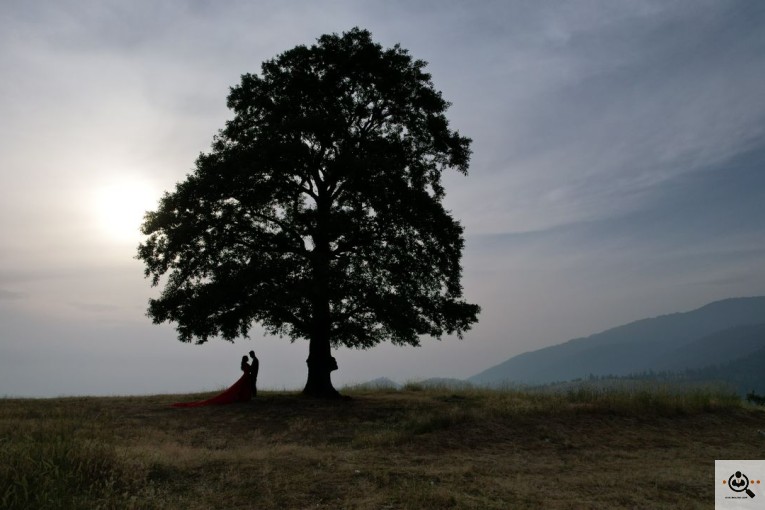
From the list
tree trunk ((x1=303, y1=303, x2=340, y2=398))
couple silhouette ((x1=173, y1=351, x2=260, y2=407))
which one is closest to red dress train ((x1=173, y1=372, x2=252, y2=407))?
couple silhouette ((x1=173, y1=351, x2=260, y2=407))

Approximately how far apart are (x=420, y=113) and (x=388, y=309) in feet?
33.3

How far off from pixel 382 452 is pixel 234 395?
11.9m

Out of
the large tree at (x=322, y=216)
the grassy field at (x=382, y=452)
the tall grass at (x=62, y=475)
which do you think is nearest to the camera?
the tall grass at (x=62, y=475)

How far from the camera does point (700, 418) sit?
58.3 ft

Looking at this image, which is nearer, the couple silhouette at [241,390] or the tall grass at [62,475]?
the tall grass at [62,475]

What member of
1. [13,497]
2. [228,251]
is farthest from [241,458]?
[228,251]

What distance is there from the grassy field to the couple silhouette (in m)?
1.24

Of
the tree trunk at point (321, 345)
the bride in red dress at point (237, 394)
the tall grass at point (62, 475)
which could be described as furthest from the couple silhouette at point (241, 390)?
the tall grass at point (62, 475)

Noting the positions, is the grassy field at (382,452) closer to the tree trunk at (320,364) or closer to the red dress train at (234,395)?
the red dress train at (234,395)

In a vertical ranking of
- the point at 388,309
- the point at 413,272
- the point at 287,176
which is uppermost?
the point at 287,176

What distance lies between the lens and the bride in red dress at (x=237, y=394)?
21803mm

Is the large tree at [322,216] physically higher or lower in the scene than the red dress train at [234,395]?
higher

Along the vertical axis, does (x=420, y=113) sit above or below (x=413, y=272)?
above

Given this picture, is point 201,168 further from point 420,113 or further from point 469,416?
point 469,416
